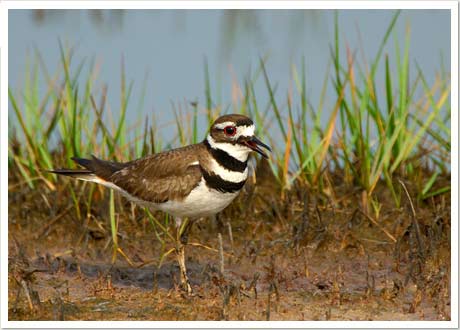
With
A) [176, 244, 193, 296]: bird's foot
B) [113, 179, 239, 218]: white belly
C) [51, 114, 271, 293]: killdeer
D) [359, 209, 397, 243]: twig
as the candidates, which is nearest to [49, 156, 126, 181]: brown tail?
[51, 114, 271, 293]: killdeer

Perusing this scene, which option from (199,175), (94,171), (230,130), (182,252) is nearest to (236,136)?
(230,130)

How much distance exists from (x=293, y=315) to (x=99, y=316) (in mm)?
1331

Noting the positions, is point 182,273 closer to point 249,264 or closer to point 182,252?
point 182,252

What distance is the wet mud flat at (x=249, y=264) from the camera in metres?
6.56

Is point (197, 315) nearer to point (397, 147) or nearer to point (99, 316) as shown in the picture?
point (99, 316)

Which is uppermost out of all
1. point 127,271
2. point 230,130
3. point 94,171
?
point 230,130

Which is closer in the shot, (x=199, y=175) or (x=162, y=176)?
(x=199, y=175)

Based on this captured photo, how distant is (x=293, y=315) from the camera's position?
21.2 ft

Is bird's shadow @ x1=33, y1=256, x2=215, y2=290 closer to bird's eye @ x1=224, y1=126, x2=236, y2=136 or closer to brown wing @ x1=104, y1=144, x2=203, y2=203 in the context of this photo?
brown wing @ x1=104, y1=144, x2=203, y2=203

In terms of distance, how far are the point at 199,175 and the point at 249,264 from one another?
1.04 meters

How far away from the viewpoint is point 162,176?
716cm

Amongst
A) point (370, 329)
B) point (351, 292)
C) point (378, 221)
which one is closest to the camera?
point (370, 329)

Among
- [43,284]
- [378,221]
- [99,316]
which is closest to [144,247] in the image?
[43,284]

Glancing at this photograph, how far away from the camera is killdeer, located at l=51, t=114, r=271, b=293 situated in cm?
689
